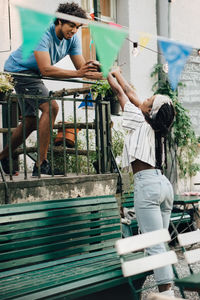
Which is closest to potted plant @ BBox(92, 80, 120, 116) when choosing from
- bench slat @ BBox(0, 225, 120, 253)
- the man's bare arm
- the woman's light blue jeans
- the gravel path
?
the man's bare arm

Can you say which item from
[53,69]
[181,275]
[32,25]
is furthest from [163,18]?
[32,25]

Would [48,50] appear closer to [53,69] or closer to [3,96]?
[53,69]

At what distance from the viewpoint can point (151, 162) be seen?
13.9 ft

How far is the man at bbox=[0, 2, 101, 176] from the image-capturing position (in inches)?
199

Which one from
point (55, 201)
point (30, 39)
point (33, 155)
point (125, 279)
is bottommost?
point (125, 279)

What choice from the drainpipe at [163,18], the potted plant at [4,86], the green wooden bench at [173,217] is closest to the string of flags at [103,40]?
the potted plant at [4,86]

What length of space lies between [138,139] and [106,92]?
63.4 inches

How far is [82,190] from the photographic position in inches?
207

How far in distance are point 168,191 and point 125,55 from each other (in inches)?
217

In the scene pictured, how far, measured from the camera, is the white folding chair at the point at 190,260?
3344 millimetres

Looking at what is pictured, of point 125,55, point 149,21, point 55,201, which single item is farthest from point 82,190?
point 149,21

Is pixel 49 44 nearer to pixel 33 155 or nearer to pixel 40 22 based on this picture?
pixel 40 22

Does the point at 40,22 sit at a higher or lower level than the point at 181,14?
lower

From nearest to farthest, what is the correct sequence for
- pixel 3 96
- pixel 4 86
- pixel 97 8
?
pixel 4 86 < pixel 3 96 < pixel 97 8
